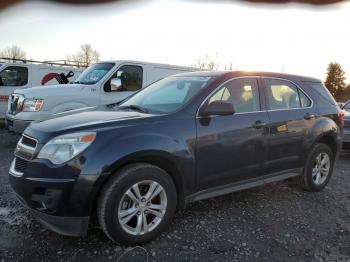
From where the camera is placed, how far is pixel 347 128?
816 cm

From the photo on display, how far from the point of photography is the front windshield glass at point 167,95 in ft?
12.4

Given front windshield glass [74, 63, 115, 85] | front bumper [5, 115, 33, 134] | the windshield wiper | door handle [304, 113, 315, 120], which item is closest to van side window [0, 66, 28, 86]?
front windshield glass [74, 63, 115, 85]

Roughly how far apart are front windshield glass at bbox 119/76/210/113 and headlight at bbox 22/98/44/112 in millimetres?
3315

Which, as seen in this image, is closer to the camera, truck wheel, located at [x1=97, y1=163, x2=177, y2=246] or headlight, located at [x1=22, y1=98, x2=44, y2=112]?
truck wheel, located at [x1=97, y1=163, x2=177, y2=246]

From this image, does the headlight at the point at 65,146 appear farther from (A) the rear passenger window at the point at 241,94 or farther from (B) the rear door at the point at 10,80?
(B) the rear door at the point at 10,80

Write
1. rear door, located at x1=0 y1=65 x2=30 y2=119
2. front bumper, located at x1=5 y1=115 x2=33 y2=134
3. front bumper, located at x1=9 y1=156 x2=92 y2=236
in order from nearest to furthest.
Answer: front bumper, located at x1=9 y1=156 x2=92 y2=236 → front bumper, located at x1=5 y1=115 x2=33 y2=134 → rear door, located at x1=0 y1=65 x2=30 y2=119

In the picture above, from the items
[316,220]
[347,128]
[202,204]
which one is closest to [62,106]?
[202,204]

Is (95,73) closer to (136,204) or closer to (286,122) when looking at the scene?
(286,122)

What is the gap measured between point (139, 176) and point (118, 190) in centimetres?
23

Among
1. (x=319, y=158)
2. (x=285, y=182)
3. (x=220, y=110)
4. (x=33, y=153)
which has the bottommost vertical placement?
(x=285, y=182)

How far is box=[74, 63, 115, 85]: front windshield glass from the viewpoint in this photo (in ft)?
26.4

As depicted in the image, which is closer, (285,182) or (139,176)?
(139,176)

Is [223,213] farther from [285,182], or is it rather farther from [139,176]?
[285,182]

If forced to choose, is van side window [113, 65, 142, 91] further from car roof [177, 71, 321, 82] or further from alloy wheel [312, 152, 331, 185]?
alloy wheel [312, 152, 331, 185]
